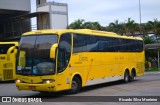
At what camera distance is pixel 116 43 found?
75.3 feet

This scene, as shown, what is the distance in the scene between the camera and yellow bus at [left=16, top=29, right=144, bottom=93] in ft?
53.4

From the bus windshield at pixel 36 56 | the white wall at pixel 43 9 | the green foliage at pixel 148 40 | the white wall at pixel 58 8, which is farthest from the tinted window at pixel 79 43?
the green foliage at pixel 148 40

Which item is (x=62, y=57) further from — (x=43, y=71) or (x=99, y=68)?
(x=99, y=68)

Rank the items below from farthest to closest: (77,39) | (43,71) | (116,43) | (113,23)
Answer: (113,23)
(116,43)
(77,39)
(43,71)

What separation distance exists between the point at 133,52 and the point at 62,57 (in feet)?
31.6

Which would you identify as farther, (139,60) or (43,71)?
(139,60)

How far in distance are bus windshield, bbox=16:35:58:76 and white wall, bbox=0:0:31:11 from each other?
3073 centimetres

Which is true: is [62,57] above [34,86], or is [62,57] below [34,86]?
above

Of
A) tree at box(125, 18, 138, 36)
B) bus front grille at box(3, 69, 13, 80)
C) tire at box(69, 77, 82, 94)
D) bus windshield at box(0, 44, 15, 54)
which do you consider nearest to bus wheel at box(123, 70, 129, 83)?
tire at box(69, 77, 82, 94)

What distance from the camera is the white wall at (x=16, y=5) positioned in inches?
1845

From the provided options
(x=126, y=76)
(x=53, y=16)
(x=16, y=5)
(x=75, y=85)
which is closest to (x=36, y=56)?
(x=75, y=85)

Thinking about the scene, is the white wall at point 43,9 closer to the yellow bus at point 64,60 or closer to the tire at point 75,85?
the yellow bus at point 64,60

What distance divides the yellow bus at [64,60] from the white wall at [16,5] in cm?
2740

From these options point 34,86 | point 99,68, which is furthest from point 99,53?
point 34,86
